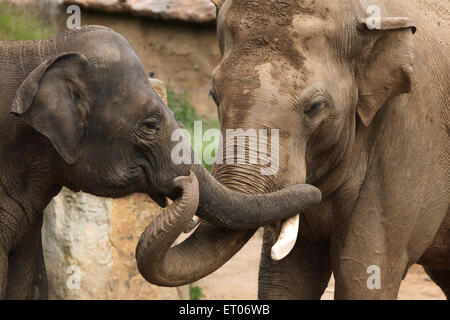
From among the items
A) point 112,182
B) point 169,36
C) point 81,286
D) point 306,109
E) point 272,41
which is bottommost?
point 81,286

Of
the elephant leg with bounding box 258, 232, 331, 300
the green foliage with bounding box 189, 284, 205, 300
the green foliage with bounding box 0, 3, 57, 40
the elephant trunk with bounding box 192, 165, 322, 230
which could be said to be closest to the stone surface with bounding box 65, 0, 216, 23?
the green foliage with bounding box 0, 3, 57, 40

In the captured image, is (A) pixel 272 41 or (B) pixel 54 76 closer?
(B) pixel 54 76

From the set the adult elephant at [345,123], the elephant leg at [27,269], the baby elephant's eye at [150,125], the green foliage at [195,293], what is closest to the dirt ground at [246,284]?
the green foliage at [195,293]

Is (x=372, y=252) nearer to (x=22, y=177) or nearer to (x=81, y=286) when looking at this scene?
(x=22, y=177)

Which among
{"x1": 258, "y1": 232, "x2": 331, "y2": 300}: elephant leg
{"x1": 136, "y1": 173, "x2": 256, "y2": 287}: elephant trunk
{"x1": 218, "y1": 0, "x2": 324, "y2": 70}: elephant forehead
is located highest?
{"x1": 218, "y1": 0, "x2": 324, "y2": 70}: elephant forehead

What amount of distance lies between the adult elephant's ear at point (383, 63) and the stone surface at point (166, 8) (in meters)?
7.54

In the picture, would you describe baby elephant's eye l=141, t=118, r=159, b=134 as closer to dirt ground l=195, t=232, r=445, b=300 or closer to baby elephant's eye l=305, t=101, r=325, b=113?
baby elephant's eye l=305, t=101, r=325, b=113

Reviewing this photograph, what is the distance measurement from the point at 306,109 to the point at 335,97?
156 millimetres

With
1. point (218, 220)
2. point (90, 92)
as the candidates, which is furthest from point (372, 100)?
point (90, 92)

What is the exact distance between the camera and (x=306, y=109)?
13.8 ft

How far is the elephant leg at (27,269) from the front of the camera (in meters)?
4.30

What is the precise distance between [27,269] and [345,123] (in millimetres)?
1517

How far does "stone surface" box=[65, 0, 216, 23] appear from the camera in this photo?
1182 cm

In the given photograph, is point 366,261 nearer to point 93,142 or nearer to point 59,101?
point 93,142
